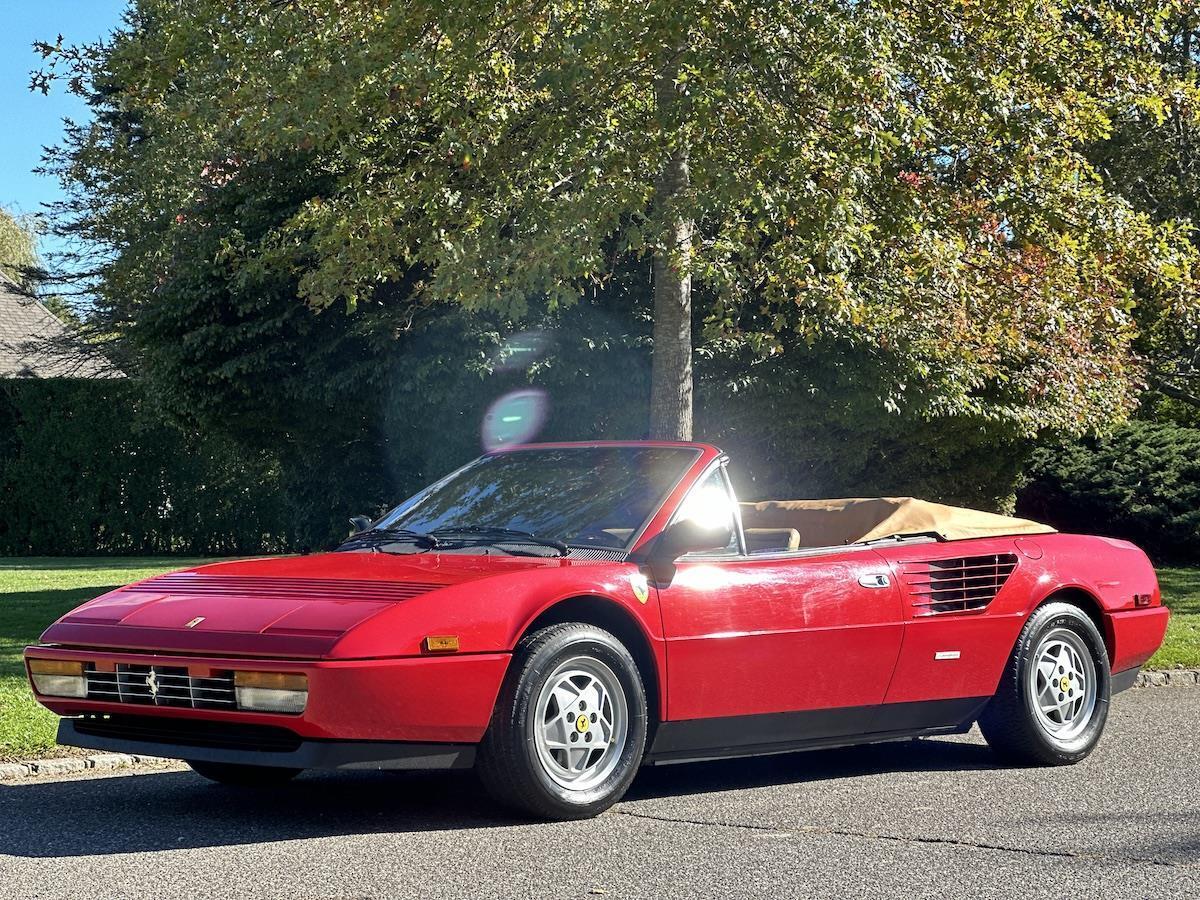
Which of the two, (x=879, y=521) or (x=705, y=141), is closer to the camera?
(x=879, y=521)

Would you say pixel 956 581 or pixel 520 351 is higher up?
pixel 520 351

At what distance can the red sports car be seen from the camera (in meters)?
5.79

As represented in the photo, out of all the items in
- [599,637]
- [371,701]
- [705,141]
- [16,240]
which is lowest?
[371,701]

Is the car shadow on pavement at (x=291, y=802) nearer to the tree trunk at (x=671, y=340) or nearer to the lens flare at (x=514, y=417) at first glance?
the tree trunk at (x=671, y=340)

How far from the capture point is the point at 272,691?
5672 mm

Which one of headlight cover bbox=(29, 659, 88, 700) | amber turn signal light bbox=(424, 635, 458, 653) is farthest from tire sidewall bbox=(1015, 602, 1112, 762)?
headlight cover bbox=(29, 659, 88, 700)

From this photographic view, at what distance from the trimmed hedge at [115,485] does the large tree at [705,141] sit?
15646 millimetres

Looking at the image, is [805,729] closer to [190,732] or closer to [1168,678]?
[190,732]

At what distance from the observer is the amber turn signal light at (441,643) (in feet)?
19.0

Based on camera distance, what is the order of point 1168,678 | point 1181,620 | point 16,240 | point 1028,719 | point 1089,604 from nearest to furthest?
point 1028,719
point 1089,604
point 1168,678
point 1181,620
point 16,240

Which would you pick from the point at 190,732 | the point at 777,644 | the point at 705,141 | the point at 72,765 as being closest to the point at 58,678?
the point at 190,732

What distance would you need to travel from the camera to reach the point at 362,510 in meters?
19.0

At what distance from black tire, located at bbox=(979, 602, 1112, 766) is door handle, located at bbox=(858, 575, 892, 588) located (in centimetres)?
92

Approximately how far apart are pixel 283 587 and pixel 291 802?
107 centimetres
